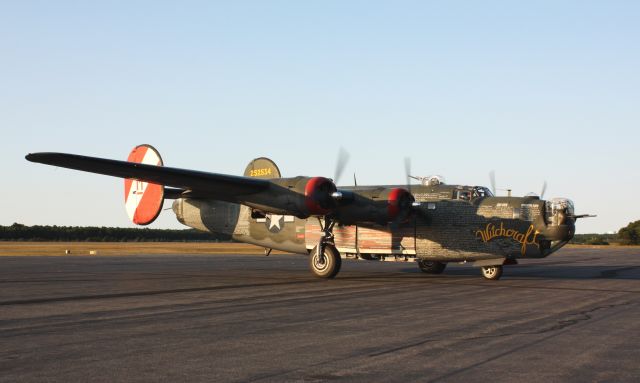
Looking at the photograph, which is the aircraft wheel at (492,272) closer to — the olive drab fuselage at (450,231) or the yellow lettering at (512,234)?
the olive drab fuselage at (450,231)

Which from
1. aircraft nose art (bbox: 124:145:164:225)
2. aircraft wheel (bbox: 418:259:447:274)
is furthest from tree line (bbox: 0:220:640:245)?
aircraft wheel (bbox: 418:259:447:274)

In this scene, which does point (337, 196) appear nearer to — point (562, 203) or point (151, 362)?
point (562, 203)

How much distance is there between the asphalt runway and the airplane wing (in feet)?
11.8

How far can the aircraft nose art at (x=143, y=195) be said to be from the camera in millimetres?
26031

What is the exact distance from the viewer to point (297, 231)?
2564 cm

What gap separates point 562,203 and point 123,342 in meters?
16.1

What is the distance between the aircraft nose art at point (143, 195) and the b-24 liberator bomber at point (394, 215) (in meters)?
2.34

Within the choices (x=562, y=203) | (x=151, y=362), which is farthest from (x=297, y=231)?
(x=151, y=362)

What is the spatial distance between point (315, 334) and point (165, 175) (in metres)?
12.1

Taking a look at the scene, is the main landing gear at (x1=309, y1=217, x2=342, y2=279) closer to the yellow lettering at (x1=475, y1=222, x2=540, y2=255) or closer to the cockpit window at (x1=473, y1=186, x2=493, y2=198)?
the yellow lettering at (x1=475, y1=222, x2=540, y2=255)

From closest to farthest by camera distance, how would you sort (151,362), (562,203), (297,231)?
1. (151,362)
2. (562,203)
3. (297,231)

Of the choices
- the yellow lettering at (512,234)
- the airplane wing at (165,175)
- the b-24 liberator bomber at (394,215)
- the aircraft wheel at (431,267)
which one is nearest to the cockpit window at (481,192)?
the b-24 liberator bomber at (394,215)

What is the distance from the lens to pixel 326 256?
23375 mm

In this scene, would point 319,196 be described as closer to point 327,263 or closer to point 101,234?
point 327,263
